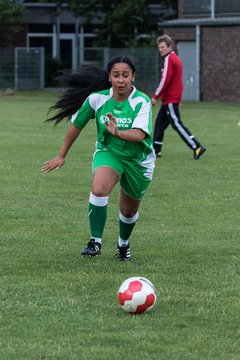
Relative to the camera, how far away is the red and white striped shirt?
57.0ft

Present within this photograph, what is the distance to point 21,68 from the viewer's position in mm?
47594

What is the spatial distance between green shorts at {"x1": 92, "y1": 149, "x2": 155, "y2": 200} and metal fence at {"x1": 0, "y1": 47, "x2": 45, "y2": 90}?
39010 millimetres

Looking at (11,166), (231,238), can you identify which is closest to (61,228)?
(231,238)

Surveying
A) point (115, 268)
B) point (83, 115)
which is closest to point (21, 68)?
point (83, 115)

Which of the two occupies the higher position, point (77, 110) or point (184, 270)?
point (77, 110)

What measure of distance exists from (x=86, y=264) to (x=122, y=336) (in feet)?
7.51

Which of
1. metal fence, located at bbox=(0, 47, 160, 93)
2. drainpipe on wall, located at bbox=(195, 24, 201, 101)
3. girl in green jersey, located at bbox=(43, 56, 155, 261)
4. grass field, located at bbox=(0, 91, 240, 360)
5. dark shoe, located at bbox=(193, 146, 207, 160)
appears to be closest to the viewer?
grass field, located at bbox=(0, 91, 240, 360)

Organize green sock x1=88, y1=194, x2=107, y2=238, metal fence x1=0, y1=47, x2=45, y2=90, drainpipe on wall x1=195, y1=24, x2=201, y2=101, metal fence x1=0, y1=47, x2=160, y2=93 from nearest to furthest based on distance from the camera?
green sock x1=88, y1=194, x2=107, y2=238
drainpipe on wall x1=195, y1=24, x2=201, y2=101
metal fence x1=0, y1=47, x2=160, y2=93
metal fence x1=0, y1=47, x2=45, y2=90

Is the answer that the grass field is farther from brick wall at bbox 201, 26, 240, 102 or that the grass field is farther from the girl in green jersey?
brick wall at bbox 201, 26, 240, 102

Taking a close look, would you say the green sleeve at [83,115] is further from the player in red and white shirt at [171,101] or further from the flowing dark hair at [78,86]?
the player in red and white shirt at [171,101]

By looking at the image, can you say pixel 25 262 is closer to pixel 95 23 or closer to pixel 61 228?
pixel 61 228

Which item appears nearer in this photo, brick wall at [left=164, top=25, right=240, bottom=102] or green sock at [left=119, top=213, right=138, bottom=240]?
green sock at [left=119, top=213, right=138, bottom=240]

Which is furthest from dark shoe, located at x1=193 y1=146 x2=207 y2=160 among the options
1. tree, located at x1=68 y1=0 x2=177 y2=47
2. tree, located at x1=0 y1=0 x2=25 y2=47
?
tree, located at x1=0 y1=0 x2=25 y2=47

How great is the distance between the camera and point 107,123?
788cm
